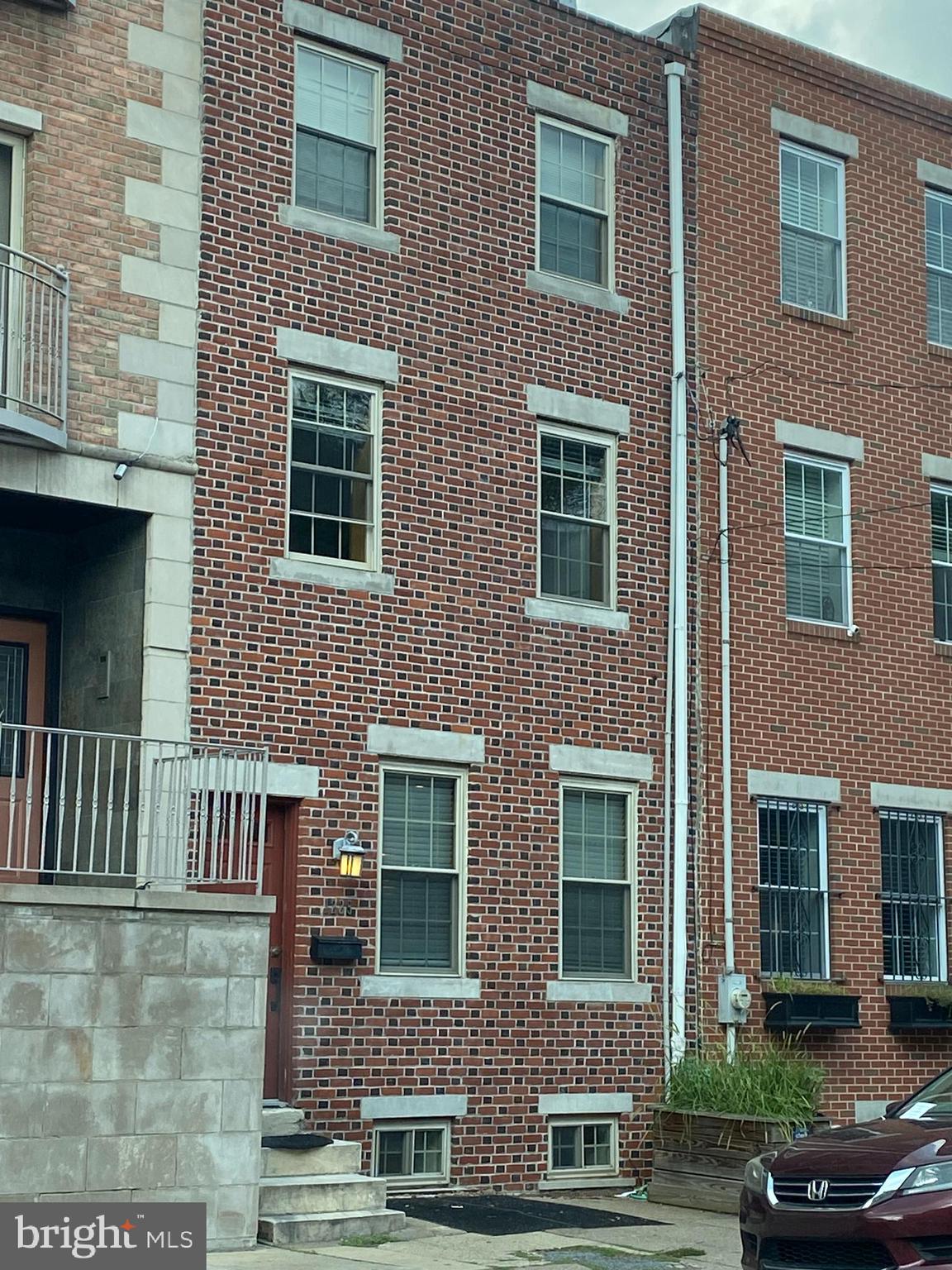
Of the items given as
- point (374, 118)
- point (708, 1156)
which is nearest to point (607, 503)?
point (374, 118)

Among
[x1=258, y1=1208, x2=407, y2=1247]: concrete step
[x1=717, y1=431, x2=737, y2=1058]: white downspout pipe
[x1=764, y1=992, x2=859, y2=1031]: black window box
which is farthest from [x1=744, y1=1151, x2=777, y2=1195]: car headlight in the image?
[x1=764, y1=992, x2=859, y2=1031]: black window box

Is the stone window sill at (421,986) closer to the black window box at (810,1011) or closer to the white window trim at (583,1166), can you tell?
the white window trim at (583,1166)

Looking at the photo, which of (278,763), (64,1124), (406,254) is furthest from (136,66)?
(64,1124)

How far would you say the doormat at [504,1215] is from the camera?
45.1 feet

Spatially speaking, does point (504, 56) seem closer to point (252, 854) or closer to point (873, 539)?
point (873, 539)

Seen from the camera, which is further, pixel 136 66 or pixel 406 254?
pixel 406 254

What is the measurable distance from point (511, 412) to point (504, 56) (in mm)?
3334

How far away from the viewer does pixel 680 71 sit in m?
18.4

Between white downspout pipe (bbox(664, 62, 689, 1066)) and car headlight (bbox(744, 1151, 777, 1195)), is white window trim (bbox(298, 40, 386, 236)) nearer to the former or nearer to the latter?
white downspout pipe (bbox(664, 62, 689, 1066))

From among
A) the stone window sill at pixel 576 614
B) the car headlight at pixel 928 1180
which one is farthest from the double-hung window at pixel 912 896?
the car headlight at pixel 928 1180

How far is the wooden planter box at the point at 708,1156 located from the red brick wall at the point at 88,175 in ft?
24.0

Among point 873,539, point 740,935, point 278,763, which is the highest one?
point 873,539

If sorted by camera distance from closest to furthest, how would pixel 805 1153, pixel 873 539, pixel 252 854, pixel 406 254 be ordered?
1. pixel 805 1153
2. pixel 252 854
3. pixel 406 254
4. pixel 873 539

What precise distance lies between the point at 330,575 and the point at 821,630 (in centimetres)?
572
